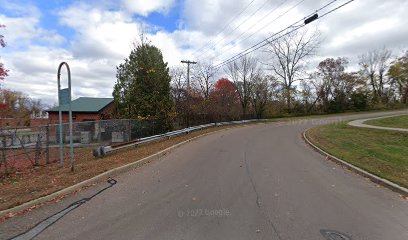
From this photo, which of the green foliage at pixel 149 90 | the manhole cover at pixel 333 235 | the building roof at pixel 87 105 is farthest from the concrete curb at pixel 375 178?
the building roof at pixel 87 105

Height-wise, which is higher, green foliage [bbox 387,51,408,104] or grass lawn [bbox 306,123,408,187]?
green foliage [bbox 387,51,408,104]

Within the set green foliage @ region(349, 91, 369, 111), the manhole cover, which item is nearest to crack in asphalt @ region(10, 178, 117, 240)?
the manhole cover

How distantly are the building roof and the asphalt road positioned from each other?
3196cm

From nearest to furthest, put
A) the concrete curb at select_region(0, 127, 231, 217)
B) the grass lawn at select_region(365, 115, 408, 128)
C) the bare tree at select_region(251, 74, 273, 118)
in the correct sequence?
the concrete curb at select_region(0, 127, 231, 217), the grass lawn at select_region(365, 115, 408, 128), the bare tree at select_region(251, 74, 273, 118)

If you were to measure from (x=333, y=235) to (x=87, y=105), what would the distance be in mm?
39674

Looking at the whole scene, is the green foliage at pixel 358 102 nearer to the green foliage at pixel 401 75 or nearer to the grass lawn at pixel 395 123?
the green foliage at pixel 401 75

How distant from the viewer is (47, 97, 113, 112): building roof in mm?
37422

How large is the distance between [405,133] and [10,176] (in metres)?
19.7

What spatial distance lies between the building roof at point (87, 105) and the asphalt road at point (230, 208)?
105ft

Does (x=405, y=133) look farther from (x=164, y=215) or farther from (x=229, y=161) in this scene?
(x=164, y=215)

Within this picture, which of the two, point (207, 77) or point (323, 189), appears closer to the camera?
point (323, 189)

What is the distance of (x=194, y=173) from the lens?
8.87m

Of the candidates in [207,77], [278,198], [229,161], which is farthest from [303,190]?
[207,77]

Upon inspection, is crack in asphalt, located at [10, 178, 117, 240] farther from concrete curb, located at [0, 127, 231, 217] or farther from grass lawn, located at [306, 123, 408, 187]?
grass lawn, located at [306, 123, 408, 187]
